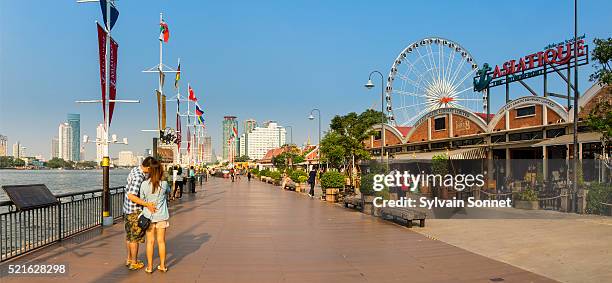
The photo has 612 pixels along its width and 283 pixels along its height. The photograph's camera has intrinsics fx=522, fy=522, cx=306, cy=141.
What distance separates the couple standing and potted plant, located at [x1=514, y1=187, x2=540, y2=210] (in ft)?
50.8

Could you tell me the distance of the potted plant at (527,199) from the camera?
1923 cm

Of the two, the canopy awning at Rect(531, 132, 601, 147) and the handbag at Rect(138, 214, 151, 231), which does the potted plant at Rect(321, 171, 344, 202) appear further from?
the handbag at Rect(138, 214, 151, 231)

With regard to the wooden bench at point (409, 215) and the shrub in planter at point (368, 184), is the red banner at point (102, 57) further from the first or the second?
the shrub in planter at point (368, 184)

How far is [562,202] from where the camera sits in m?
18.7

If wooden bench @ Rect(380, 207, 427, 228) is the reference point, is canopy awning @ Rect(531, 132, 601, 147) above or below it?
above

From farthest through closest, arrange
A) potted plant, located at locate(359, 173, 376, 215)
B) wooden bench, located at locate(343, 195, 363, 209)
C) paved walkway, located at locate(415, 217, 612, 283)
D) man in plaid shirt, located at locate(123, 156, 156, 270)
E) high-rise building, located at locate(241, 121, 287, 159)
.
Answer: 1. high-rise building, located at locate(241, 121, 287, 159)
2. wooden bench, located at locate(343, 195, 363, 209)
3. potted plant, located at locate(359, 173, 376, 215)
4. paved walkway, located at locate(415, 217, 612, 283)
5. man in plaid shirt, located at locate(123, 156, 156, 270)

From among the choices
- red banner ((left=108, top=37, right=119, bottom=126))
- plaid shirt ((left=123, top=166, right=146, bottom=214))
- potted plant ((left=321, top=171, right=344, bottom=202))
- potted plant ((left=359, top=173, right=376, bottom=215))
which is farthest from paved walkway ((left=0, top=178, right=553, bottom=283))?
potted plant ((left=321, top=171, right=344, bottom=202))

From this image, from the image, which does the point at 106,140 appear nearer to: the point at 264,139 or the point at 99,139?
the point at 99,139

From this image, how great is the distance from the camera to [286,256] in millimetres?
9227

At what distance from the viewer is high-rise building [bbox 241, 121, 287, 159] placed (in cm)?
15725

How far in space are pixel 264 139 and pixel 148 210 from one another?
172 metres

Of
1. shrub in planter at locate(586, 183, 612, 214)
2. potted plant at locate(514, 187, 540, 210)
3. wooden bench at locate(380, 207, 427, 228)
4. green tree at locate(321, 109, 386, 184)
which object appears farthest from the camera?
green tree at locate(321, 109, 386, 184)

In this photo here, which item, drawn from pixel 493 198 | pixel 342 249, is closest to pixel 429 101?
pixel 493 198

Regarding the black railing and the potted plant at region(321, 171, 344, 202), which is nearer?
the black railing
